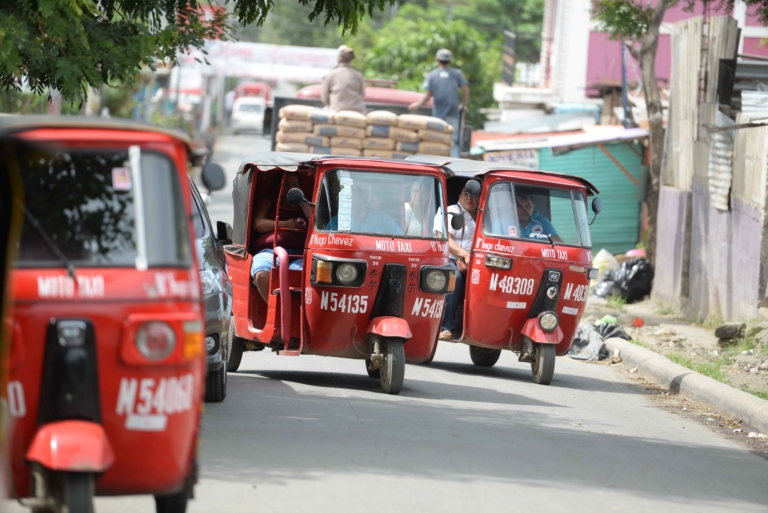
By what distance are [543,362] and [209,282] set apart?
399 centimetres

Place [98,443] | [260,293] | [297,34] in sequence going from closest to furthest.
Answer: [98,443] < [260,293] < [297,34]

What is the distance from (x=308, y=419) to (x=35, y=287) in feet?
13.7

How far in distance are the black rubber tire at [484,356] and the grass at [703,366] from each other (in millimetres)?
2060

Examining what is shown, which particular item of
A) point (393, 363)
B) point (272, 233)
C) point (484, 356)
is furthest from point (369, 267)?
point (484, 356)

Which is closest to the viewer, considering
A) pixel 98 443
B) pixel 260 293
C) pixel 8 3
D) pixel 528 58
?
pixel 98 443

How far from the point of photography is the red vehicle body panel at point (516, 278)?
1106 cm

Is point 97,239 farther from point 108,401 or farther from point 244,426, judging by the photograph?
point 244,426

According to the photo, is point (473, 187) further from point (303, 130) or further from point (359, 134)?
point (303, 130)

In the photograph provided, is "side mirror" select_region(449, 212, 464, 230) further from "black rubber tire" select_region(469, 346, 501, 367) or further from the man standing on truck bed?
the man standing on truck bed

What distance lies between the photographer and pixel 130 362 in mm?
4277

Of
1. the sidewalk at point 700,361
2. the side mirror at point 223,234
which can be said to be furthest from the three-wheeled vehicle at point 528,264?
the side mirror at point 223,234

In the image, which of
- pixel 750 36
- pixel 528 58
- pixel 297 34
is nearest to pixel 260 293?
pixel 750 36

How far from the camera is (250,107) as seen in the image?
207 feet

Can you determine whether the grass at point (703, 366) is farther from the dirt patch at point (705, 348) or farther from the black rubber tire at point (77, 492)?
the black rubber tire at point (77, 492)
